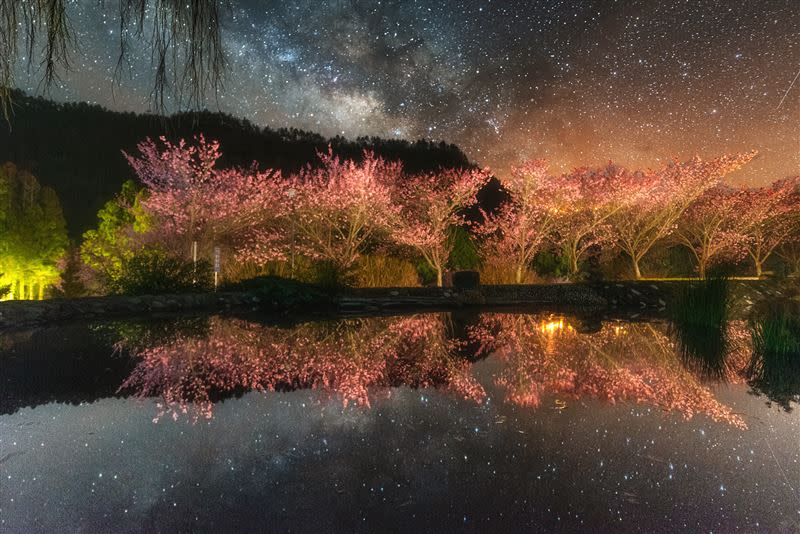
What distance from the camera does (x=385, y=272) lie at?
1869 cm

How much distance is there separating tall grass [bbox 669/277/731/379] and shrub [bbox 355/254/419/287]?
8.89 m

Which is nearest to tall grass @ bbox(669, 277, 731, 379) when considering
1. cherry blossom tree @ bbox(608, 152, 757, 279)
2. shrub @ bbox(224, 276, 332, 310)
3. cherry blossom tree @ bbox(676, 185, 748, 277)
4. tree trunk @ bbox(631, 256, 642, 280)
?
shrub @ bbox(224, 276, 332, 310)

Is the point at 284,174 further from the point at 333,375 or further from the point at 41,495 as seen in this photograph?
the point at 41,495

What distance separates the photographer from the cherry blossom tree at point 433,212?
18703mm

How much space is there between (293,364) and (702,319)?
7.94m

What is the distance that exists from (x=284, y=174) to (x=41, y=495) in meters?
30.0

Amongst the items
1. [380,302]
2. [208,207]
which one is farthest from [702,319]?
[208,207]

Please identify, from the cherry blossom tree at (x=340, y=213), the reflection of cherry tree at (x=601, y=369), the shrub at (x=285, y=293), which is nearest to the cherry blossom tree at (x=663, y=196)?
the cherry blossom tree at (x=340, y=213)

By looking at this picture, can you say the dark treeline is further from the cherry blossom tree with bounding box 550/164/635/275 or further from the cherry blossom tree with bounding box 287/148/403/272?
the cherry blossom tree with bounding box 550/164/635/275

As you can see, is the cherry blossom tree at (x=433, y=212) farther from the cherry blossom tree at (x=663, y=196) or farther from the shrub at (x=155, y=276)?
the shrub at (x=155, y=276)

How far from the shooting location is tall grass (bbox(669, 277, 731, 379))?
308 inches

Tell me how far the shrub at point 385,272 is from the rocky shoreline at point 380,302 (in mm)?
2723

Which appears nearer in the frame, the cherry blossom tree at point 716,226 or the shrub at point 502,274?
the shrub at point 502,274

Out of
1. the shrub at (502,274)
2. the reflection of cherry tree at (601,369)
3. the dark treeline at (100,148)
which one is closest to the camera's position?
the reflection of cherry tree at (601,369)
